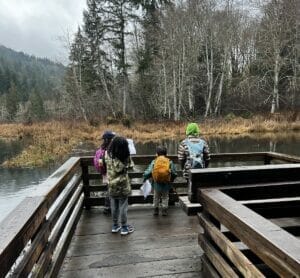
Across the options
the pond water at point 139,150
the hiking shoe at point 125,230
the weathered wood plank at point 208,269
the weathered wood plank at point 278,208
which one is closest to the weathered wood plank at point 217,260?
the weathered wood plank at point 208,269

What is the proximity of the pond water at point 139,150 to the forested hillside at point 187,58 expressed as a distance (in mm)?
8386

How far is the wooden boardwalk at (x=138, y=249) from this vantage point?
370 centimetres

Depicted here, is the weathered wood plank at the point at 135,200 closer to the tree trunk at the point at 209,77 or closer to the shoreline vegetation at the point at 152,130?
the shoreline vegetation at the point at 152,130

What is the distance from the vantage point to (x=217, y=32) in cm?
3306

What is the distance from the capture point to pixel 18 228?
217 cm

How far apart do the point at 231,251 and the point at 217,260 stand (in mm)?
448

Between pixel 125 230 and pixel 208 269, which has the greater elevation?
pixel 208 269

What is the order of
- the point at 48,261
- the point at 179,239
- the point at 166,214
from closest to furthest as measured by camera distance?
the point at 48,261
the point at 179,239
the point at 166,214

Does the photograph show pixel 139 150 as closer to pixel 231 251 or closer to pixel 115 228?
pixel 115 228

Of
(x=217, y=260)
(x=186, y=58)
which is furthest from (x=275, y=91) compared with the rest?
(x=217, y=260)

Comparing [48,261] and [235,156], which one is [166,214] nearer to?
[235,156]

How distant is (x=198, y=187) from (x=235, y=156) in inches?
126

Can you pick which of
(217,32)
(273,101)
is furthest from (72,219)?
(217,32)

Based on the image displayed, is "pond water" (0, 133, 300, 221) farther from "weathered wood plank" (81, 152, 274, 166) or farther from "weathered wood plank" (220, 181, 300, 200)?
"weathered wood plank" (220, 181, 300, 200)
